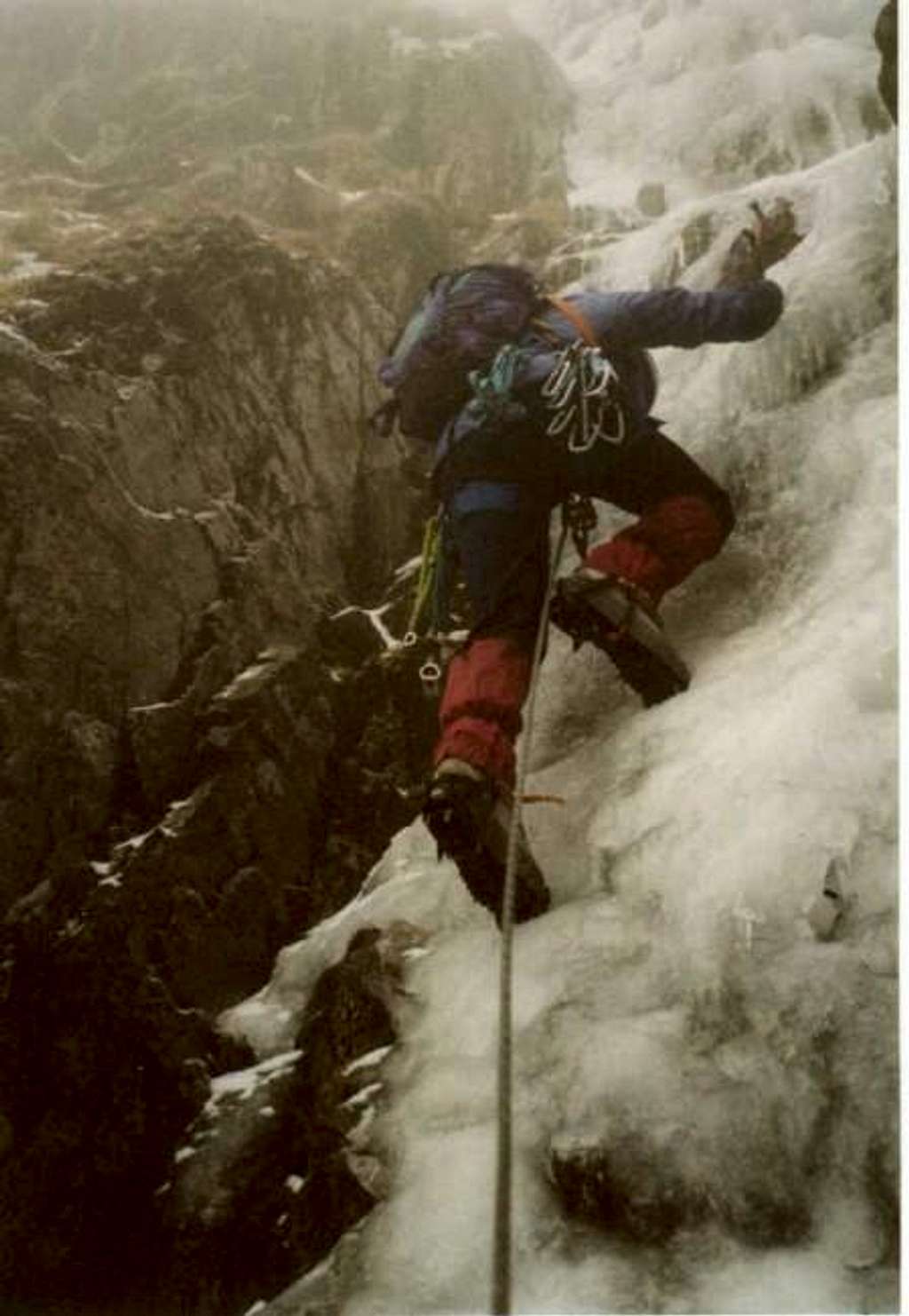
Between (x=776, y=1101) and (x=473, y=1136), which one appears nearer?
(x=776, y=1101)

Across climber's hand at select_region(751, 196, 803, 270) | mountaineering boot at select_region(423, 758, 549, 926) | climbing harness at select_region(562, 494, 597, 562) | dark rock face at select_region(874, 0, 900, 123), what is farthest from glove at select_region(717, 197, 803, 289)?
mountaineering boot at select_region(423, 758, 549, 926)

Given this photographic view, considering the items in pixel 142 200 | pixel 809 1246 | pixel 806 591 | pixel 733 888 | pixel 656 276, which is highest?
pixel 142 200

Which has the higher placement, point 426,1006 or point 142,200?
point 142,200

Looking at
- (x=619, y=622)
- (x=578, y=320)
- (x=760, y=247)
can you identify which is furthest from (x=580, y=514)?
(x=760, y=247)

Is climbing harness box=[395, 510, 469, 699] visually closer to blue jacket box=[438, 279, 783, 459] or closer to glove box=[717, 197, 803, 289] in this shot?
blue jacket box=[438, 279, 783, 459]

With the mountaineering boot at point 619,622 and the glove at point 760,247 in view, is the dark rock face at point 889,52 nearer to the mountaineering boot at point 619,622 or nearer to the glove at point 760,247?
the glove at point 760,247

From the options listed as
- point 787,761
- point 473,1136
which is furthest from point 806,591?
point 473,1136

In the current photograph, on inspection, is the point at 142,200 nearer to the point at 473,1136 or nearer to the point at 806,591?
the point at 806,591
